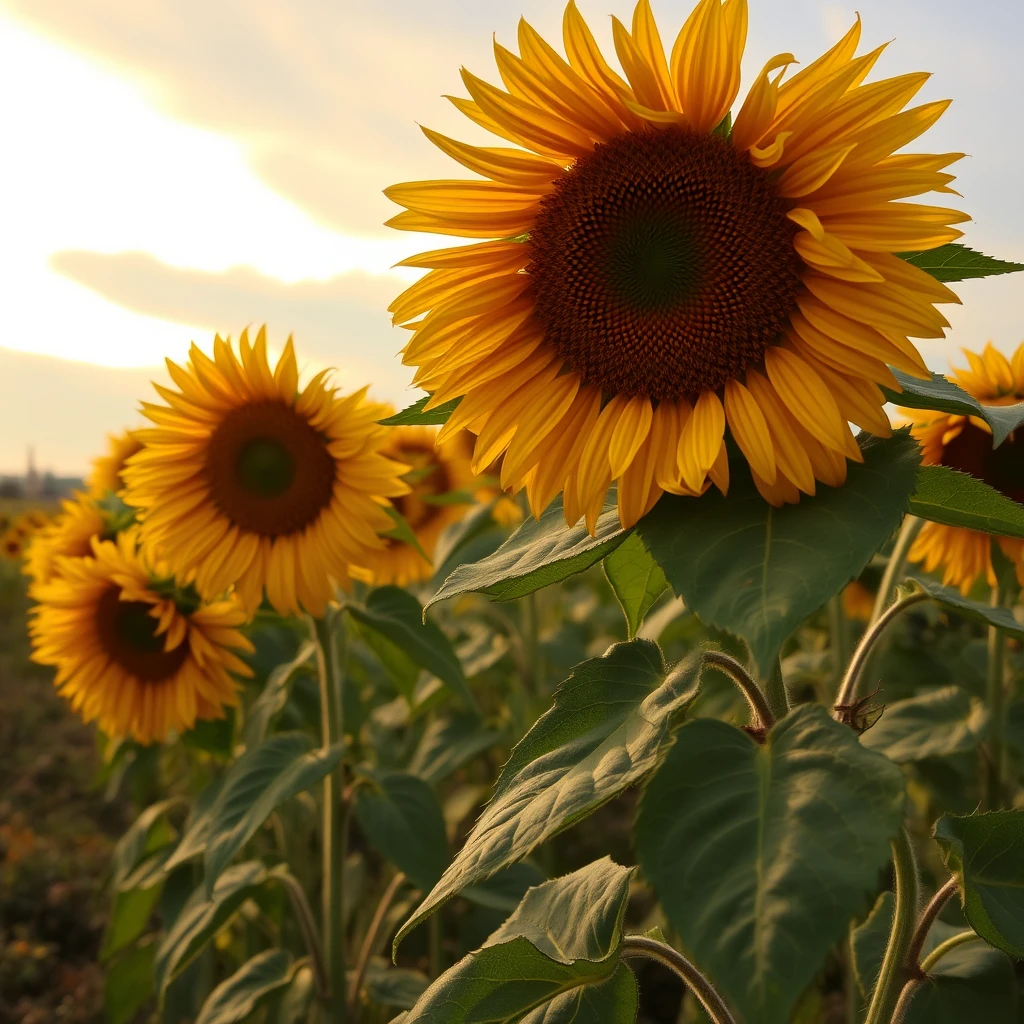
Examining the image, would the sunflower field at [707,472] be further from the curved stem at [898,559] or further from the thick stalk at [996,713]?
the thick stalk at [996,713]

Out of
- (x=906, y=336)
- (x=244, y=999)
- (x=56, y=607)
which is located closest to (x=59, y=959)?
(x=56, y=607)

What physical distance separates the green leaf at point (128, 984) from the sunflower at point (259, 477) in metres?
1.21

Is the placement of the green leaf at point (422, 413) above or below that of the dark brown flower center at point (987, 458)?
above

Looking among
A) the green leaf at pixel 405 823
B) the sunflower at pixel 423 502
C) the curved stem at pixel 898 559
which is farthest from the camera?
the sunflower at pixel 423 502

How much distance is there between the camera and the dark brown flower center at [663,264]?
106 centimetres

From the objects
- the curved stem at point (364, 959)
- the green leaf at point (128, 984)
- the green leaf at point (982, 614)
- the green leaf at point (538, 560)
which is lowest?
the green leaf at point (128, 984)

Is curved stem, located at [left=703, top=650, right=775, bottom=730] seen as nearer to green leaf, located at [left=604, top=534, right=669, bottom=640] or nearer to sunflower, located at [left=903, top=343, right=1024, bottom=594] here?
green leaf, located at [left=604, top=534, right=669, bottom=640]

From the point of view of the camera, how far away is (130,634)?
2938 millimetres

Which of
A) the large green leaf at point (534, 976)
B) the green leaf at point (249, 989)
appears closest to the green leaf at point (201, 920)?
the green leaf at point (249, 989)

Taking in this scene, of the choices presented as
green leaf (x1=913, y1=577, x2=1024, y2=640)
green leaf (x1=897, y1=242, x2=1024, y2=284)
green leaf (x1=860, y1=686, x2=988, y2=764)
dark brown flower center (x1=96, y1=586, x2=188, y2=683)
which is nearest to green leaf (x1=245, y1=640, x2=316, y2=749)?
dark brown flower center (x1=96, y1=586, x2=188, y2=683)

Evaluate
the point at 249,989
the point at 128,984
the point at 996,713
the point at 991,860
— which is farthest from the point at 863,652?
the point at 128,984

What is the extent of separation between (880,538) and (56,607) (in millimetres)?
2661

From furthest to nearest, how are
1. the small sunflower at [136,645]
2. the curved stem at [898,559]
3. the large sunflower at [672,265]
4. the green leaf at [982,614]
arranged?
the small sunflower at [136,645] → the curved stem at [898,559] → the green leaf at [982,614] → the large sunflower at [672,265]

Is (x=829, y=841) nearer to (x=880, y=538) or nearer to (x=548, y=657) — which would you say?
(x=880, y=538)
